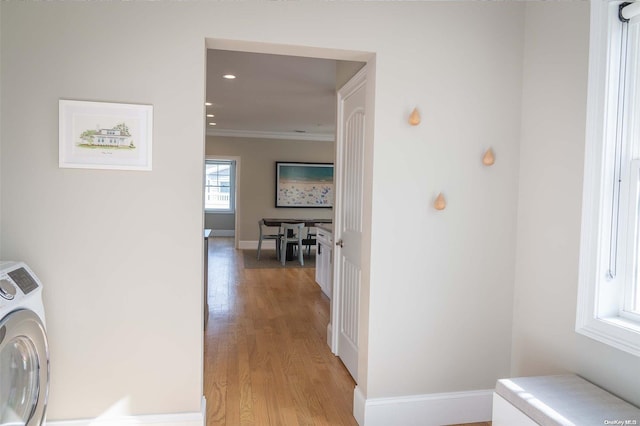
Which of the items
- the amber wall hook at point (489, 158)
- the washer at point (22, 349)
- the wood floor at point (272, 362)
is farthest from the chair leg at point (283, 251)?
the washer at point (22, 349)

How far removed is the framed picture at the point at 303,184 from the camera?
973 centimetres

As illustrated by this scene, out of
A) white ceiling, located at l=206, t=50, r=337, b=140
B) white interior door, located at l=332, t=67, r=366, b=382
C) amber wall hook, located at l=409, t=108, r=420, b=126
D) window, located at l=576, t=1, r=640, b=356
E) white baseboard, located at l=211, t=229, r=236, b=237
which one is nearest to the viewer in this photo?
window, located at l=576, t=1, r=640, b=356

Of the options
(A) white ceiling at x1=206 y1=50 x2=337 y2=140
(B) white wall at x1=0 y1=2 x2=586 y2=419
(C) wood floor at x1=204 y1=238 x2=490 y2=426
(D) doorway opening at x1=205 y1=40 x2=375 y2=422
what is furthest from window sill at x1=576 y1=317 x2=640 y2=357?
(A) white ceiling at x1=206 y1=50 x2=337 y2=140

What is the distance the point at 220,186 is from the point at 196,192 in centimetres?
1043

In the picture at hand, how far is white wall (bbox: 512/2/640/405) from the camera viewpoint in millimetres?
2023

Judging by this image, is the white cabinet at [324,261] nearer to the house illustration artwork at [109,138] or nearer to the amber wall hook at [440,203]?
the amber wall hook at [440,203]

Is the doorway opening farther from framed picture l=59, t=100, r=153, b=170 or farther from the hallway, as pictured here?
framed picture l=59, t=100, r=153, b=170

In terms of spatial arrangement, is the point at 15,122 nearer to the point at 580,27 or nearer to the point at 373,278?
the point at 373,278

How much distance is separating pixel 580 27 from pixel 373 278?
1539 millimetres

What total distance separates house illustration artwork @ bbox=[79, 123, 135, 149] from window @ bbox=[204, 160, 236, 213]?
1030cm

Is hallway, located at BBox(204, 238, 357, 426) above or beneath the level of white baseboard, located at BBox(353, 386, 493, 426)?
beneath

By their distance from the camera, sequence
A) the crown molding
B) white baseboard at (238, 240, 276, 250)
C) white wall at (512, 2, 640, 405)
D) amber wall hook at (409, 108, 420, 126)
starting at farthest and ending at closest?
white baseboard at (238, 240, 276, 250), the crown molding, amber wall hook at (409, 108, 420, 126), white wall at (512, 2, 640, 405)

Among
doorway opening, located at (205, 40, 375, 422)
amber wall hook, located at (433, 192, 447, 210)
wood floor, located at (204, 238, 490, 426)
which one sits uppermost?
doorway opening, located at (205, 40, 375, 422)

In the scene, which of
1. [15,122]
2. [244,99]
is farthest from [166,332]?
[244,99]
